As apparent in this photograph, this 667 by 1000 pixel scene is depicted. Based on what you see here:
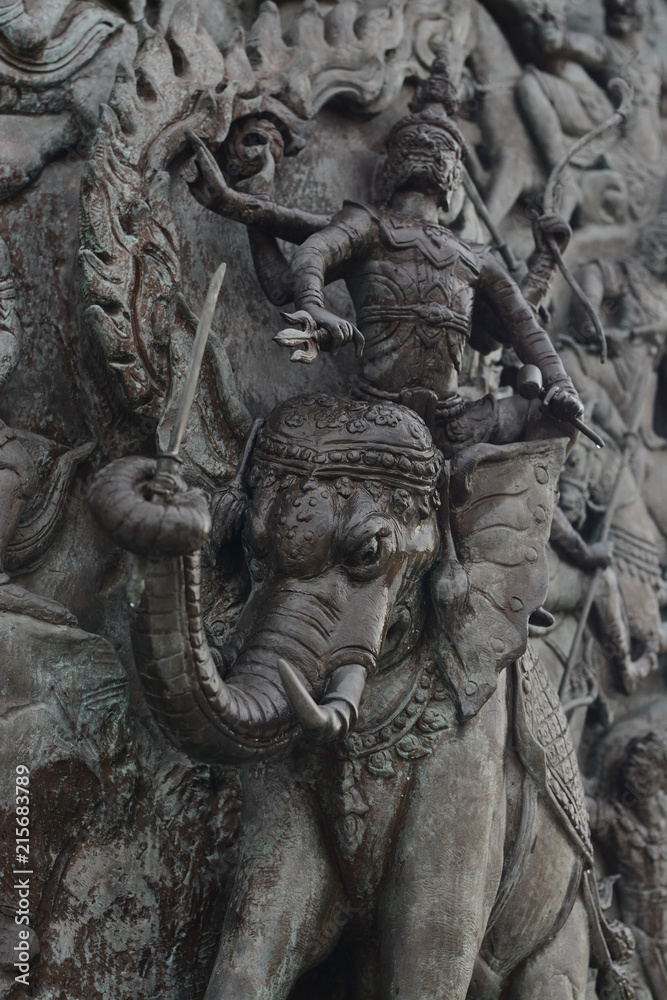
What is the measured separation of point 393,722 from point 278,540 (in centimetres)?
63

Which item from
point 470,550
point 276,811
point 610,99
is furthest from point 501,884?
point 610,99

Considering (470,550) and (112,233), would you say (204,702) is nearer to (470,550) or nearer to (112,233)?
(470,550)

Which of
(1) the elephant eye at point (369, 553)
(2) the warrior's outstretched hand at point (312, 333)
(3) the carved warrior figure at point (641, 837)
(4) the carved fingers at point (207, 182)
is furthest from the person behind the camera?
(3) the carved warrior figure at point (641, 837)

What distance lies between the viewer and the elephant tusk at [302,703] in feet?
8.04

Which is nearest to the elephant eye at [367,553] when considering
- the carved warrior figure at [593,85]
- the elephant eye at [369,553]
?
the elephant eye at [369,553]

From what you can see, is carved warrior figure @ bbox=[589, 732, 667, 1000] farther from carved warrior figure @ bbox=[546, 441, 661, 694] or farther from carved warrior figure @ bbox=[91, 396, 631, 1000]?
carved warrior figure @ bbox=[91, 396, 631, 1000]

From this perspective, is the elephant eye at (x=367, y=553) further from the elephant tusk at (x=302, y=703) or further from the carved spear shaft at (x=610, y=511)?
the carved spear shaft at (x=610, y=511)

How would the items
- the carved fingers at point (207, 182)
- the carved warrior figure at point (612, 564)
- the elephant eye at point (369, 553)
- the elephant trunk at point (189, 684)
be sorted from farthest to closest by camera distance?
the carved warrior figure at point (612, 564) → the carved fingers at point (207, 182) → the elephant eye at point (369, 553) → the elephant trunk at point (189, 684)

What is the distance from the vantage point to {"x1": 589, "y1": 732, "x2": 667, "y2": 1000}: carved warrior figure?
4531 mm

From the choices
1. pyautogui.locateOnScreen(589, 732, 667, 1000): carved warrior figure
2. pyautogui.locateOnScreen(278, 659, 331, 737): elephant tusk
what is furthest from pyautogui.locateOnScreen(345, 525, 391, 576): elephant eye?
pyautogui.locateOnScreen(589, 732, 667, 1000): carved warrior figure

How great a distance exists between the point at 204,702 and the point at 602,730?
9.23ft

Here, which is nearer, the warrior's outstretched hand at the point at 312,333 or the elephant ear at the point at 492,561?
the warrior's outstretched hand at the point at 312,333

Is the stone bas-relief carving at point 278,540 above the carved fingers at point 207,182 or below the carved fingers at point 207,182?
below

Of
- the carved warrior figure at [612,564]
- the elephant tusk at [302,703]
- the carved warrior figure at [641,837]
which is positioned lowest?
the carved warrior figure at [641,837]
